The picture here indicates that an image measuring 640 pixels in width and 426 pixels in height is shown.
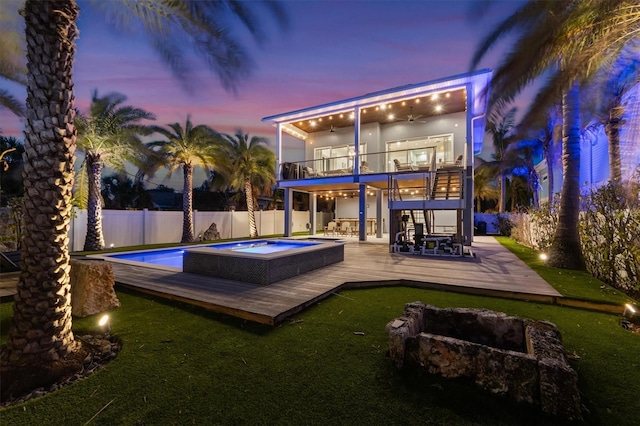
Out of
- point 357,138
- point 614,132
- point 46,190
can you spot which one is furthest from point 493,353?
point 357,138

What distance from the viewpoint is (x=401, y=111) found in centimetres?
1484

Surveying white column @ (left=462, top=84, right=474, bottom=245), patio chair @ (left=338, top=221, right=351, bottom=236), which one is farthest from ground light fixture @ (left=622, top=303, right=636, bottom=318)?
patio chair @ (left=338, top=221, right=351, bottom=236)

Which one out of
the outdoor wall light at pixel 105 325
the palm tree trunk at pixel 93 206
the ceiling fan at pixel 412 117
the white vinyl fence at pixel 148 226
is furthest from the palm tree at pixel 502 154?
the palm tree trunk at pixel 93 206

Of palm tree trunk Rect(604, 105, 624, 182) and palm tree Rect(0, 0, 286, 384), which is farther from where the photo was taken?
palm tree trunk Rect(604, 105, 624, 182)

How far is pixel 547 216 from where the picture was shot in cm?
910

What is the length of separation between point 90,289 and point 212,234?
12.8 m

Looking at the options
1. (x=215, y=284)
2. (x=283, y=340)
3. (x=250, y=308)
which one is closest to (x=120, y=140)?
(x=215, y=284)

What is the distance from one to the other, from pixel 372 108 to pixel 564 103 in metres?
8.29

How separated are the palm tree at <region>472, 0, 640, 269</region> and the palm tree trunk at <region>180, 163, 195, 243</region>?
14.2 metres

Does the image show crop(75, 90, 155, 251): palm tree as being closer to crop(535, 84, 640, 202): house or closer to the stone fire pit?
the stone fire pit

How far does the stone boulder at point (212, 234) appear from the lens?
16.2 metres

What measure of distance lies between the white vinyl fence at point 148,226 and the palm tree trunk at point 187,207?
72cm

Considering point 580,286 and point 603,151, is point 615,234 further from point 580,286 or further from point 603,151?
point 603,151

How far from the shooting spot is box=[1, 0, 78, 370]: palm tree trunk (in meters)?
2.55
